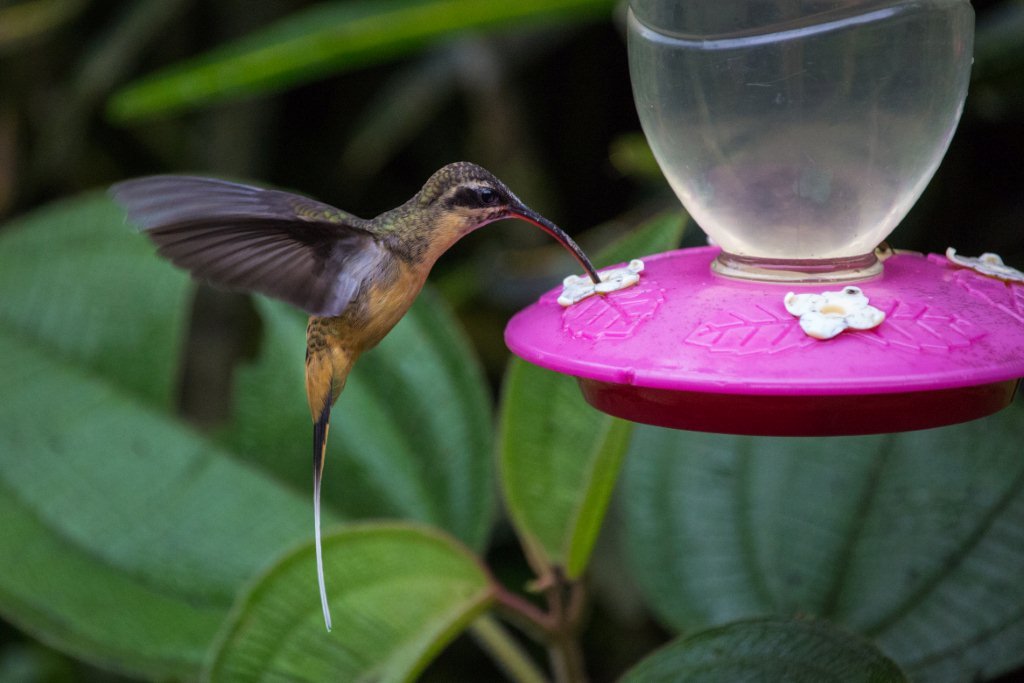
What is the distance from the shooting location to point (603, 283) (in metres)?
1.12

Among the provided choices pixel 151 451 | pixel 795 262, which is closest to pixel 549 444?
pixel 795 262

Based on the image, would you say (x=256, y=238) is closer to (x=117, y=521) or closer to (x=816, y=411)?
(x=816, y=411)

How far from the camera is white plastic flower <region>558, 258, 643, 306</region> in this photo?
43.9 inches

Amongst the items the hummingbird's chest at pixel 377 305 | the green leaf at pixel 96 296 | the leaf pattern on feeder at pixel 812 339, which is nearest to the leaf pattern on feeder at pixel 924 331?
the leaf pattern on feeder at pixel 812 339

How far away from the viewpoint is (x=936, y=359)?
90 centimetres

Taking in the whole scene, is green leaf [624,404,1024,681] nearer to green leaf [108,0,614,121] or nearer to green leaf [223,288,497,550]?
green leaf [223,288,497,550]

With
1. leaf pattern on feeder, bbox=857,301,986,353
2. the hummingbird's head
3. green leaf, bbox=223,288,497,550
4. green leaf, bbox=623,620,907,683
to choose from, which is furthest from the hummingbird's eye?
green leaf, bbox=223,288,497,550

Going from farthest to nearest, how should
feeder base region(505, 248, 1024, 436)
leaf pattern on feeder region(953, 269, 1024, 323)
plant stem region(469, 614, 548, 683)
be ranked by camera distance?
1. plant stem region(469, 614, 548, 683)
2. leaf pattern on feeder region(953, 269, 1024, 323)
3. feeder base region(505, 248, 1024, 436)

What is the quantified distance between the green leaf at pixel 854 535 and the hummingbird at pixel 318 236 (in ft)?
2.19

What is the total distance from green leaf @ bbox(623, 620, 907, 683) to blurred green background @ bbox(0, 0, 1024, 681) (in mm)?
1125

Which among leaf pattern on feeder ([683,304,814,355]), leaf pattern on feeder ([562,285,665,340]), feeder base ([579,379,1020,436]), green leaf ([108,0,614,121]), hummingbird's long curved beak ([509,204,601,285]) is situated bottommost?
feeder base ([579,379,1020,436])

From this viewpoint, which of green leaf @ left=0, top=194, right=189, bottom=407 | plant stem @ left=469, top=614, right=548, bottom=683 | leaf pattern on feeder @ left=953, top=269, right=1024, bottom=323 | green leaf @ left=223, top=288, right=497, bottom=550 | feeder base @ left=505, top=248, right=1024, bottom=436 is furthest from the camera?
green leaf @ left=0, top=194, right=189, bottom=407

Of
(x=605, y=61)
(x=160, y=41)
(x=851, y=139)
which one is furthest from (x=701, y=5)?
(x=160, y=41)

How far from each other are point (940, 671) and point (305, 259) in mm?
984
